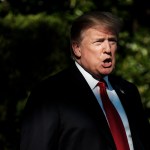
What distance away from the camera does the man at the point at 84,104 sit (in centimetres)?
315

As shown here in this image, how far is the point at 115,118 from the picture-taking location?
10.9 feet

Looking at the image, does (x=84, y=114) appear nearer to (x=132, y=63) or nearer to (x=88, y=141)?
(x=88, y=141)

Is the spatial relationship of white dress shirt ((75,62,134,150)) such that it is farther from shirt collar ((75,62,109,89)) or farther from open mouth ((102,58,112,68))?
open mouth ((102,58,112,68))

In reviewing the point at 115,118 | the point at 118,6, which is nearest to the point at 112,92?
the point at 115,118

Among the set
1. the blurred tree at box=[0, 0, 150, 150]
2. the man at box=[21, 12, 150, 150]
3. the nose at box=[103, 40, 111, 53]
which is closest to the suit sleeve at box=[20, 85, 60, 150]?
the man at box=[21, 12, 150, 150]

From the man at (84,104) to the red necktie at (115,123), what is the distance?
13mm

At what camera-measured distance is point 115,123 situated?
3.28 meters

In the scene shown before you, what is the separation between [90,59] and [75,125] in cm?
39

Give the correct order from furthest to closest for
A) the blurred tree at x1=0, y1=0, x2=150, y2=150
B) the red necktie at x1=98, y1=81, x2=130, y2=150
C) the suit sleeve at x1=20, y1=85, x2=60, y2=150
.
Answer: the blurred tree at x1=0, y1=0, x2=150, y2=150 → the red necktie at x1=98, y1=81, x2=130, y2=150 → the suit sleeve at x1=20, y1=85, x2=60, y2=150

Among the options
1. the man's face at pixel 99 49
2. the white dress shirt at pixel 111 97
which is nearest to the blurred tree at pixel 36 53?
the white dress shirt at pixel 111 97

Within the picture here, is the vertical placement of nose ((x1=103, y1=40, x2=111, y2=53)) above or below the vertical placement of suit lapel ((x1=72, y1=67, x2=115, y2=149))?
above

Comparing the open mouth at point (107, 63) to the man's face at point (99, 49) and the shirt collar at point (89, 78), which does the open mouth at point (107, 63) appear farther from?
the shirt collar at point (89, 78)

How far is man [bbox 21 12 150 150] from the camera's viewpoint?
124 inches

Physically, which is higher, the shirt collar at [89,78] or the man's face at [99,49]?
the man's face at [99,49]
